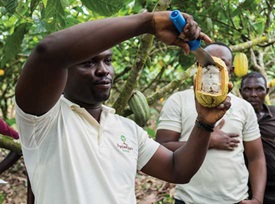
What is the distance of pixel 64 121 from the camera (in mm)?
1278

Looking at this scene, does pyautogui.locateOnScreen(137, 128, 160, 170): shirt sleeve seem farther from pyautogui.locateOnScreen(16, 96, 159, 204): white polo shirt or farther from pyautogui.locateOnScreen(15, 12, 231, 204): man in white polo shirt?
pyautogui.locateOnScreen(16, 96, 159, 204): white polo shirt

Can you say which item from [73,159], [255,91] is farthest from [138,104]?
[73,159]

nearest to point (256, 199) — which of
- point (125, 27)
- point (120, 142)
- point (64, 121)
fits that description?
point (120, 142)

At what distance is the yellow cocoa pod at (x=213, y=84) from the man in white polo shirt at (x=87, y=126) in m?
0.11

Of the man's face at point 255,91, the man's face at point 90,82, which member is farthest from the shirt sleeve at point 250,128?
the man's face at point 90,82

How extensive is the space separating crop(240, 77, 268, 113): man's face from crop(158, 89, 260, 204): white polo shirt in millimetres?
550

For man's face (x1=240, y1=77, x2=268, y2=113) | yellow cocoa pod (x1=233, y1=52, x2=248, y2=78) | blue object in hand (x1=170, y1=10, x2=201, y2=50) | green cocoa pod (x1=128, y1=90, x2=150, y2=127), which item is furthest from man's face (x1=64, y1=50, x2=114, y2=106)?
yellow cocoa pod (x1=233, y1=52, x2=248, y2=78)

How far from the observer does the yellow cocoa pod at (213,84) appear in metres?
1.32

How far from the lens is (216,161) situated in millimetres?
2180

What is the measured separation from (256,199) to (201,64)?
4.16 feet

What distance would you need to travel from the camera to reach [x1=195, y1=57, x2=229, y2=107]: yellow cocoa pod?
1.32m

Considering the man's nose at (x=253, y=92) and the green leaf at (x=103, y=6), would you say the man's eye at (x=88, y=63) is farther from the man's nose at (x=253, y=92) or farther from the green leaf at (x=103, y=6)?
the man's nose at (x=253, y=92)

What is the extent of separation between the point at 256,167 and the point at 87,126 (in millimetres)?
1361

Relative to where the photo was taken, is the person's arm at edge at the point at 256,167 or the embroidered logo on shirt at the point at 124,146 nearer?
the embroidered logo on shirt at the point at 124,146
